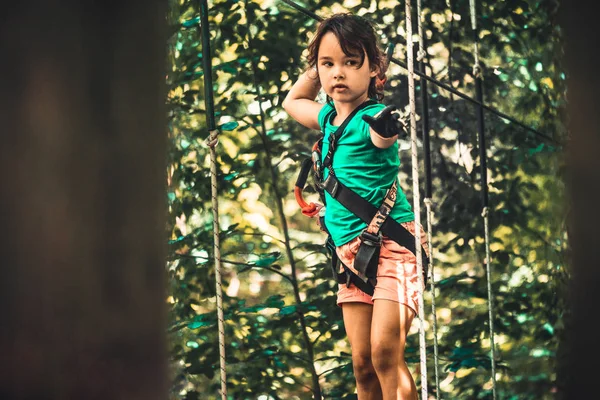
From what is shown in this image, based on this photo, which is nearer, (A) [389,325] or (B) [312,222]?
(A) [389,325]

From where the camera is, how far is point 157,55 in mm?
1531

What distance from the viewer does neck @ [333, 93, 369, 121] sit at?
1.89m

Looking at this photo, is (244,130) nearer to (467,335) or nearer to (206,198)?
(206,198)

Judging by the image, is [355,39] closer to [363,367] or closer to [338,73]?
[338,73]

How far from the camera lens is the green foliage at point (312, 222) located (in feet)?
13.3

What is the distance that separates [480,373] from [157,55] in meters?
3.02

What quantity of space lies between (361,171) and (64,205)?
0.74 m

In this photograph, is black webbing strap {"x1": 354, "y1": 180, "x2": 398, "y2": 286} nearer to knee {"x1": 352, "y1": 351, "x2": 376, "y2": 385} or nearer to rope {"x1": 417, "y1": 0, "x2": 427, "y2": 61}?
knee {"x1": 352, "y1": 351, "x2": 376, "y2": 385}

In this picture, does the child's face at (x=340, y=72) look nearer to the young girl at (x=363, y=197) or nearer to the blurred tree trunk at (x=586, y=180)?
the young girl at (x=363, y=197)

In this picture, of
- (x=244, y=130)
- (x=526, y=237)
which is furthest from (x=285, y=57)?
(x=526, y=237)

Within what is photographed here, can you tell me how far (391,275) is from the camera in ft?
5.98

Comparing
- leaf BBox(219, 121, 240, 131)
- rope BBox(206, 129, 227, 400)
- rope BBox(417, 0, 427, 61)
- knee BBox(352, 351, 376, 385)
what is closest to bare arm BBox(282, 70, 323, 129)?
rope BBox(417, 0, 427, 61)

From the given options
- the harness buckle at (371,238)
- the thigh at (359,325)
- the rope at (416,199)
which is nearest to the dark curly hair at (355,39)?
the rope at (416,199)

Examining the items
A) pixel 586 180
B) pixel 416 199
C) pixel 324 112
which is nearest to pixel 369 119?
pixel 416 199
